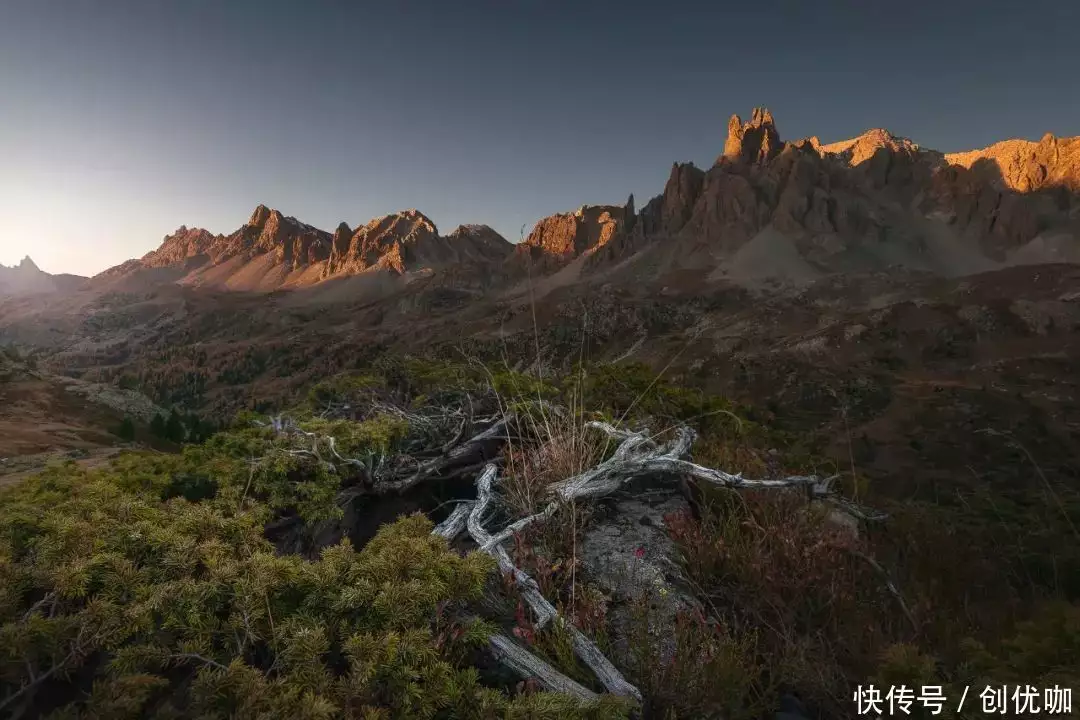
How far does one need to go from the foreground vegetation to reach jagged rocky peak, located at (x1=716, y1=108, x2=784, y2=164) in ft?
547

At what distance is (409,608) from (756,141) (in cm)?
17522

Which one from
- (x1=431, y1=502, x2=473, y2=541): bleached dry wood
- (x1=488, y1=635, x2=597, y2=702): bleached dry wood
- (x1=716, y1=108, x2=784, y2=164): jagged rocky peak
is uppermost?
(x1=716, y1=108, x2=784, y2=164): jagged rocky peak

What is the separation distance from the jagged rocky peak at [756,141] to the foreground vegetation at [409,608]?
16684cm

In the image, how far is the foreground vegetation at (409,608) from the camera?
1.79m

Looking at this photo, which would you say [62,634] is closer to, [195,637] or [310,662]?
[195,637]

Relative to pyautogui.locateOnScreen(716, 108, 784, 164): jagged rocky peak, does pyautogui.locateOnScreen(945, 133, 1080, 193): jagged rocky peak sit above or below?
below

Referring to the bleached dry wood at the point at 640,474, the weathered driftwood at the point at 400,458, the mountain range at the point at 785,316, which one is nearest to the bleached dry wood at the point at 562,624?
the bleached dry wood at the point at 640,474

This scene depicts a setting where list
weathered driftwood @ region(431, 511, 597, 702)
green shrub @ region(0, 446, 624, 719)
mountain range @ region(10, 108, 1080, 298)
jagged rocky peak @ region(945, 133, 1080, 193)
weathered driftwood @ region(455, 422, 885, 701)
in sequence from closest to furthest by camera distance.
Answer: green shrub @ region(0, 446, 624, 719), weathered driftwood @ region(431, 511, 597, 702), weathered driftwood @ region(455, 422, 885, 701), mountain range @ region(10, 108, 1080, 298), jagged rocky peak @ region(945, 133, 1080, 193)

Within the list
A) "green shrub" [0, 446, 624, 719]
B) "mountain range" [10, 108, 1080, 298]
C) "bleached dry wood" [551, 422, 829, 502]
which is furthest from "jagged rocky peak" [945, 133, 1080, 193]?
A: "green shrub" [0, 446, 624, 719]

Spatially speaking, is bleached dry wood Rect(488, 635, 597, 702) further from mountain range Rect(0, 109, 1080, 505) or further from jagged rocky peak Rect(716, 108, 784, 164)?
jagged rocky peak Rect(716, 108, 784, 164)

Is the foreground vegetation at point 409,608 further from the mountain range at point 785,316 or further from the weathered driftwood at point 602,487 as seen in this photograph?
the mountain range at point 785,316

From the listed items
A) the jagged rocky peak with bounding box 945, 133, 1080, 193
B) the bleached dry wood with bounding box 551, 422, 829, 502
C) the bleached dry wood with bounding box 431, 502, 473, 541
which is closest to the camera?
the bleached dry wood with bounding box 431, 502, 473, 541

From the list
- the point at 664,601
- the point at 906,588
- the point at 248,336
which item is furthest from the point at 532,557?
the point at 248,336

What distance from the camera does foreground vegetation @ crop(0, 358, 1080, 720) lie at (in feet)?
5.88
